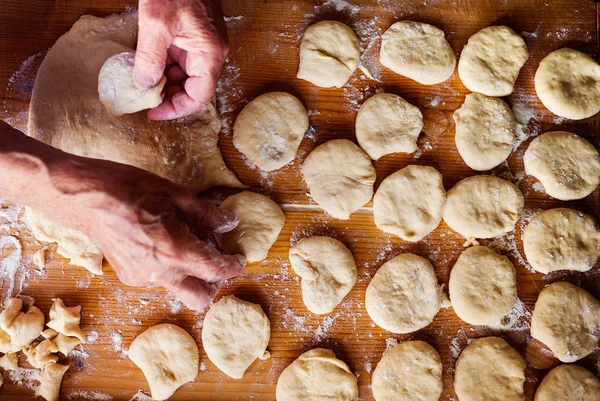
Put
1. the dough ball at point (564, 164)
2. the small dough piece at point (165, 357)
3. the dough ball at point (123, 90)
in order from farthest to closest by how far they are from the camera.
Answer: the dough ball at point (564, 164) → the small dough piece at point (165, 357) → the dough ball at point (123, 90)

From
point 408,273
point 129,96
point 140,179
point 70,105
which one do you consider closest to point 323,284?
point 408,273

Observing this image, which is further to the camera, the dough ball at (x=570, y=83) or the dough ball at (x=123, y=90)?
the dough ball at (x=570, y=83)

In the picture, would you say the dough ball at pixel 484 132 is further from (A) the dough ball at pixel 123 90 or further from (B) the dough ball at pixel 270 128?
(A) the dough ball at pixel 123 90

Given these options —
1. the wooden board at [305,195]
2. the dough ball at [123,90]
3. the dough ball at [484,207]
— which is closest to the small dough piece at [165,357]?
the wooden board at [305,195]

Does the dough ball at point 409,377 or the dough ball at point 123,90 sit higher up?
the dough ball at point 123,90

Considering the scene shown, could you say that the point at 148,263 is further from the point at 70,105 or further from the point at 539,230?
the point at 539,230

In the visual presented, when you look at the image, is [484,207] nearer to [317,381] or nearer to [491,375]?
[491,375]

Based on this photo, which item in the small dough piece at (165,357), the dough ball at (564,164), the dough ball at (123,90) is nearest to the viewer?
the dough ball at (123,90)
